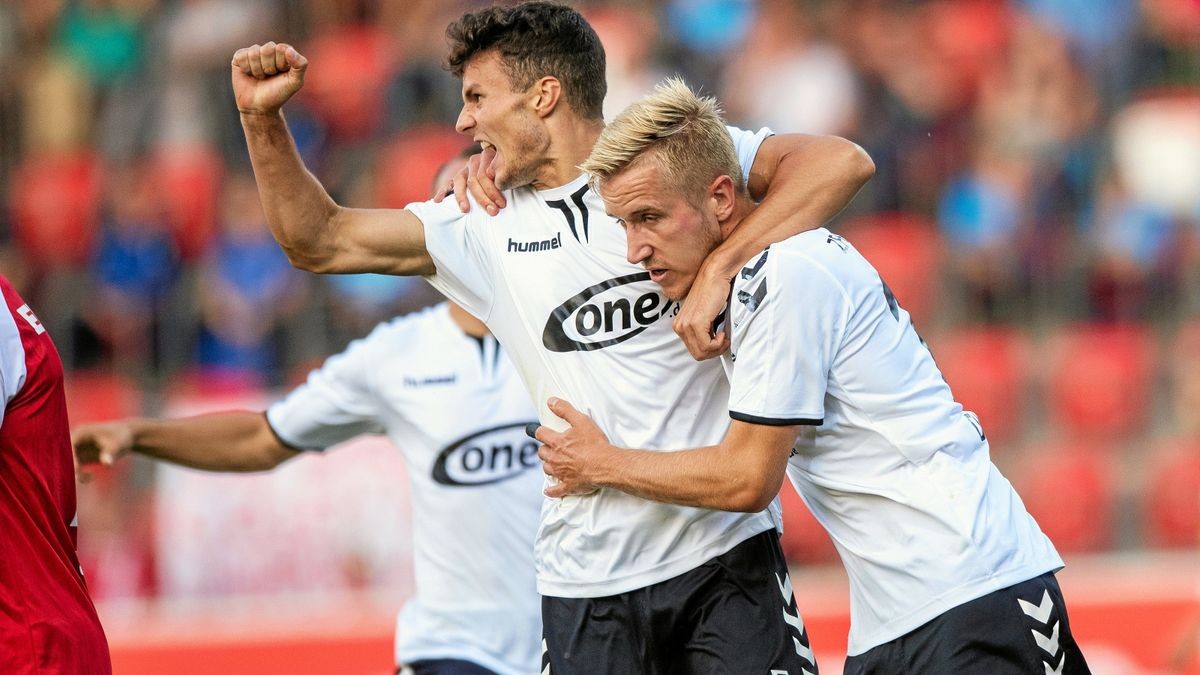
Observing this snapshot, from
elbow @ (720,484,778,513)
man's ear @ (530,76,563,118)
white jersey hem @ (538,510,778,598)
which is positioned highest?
man's ear @ (530,76,563,118)

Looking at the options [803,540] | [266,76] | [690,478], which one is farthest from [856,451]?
[803,540]

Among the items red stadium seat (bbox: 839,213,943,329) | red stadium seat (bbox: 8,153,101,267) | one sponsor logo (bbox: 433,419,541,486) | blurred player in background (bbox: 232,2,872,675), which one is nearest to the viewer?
blurred player in background (bbox: 232,2,872,675)

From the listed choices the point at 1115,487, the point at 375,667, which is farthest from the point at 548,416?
the point at 1115,487

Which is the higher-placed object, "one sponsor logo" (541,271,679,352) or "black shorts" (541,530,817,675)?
"one sponsor logo" (541,271,679,352)

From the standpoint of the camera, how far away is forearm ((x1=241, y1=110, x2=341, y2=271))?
167 inches

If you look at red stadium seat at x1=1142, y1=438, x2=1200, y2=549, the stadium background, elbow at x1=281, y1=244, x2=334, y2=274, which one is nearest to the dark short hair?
elbow at x1=281, y1=244, x2=334, y2=274

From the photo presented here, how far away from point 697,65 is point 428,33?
2.12m

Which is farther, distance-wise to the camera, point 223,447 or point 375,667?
point 375,667

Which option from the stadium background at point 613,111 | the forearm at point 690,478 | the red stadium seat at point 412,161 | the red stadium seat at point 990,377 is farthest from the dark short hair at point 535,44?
the red stadium seat at point 412,161

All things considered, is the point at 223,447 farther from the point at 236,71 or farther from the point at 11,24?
the point at 11,24

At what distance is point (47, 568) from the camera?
3.94 m

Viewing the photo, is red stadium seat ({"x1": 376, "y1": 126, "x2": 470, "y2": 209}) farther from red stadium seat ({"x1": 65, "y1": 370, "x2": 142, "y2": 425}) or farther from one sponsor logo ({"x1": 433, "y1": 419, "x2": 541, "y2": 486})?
one sponsor logo ({"x1": 433, "y1": 419, "x2": 541, "y2": 486})

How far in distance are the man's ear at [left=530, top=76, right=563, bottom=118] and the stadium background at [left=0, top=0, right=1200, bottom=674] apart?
458cm

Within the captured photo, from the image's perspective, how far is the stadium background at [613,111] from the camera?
9320 millimetres
